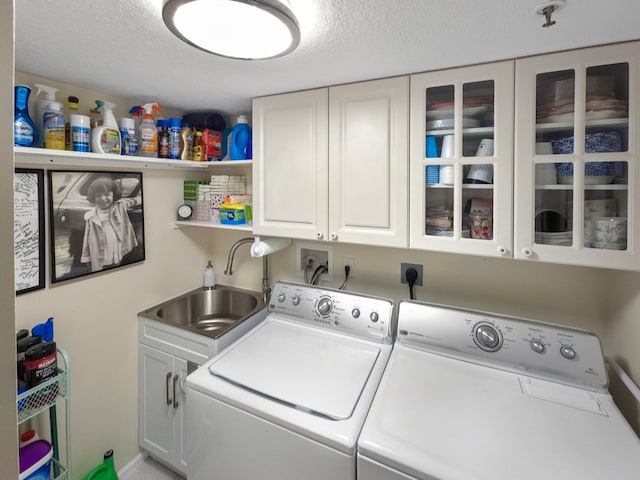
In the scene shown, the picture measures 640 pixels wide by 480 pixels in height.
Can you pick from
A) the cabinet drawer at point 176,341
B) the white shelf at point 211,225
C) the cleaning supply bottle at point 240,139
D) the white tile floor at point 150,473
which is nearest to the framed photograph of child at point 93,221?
the white shelf at point 211,225

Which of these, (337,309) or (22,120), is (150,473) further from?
(22,120)

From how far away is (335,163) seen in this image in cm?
149

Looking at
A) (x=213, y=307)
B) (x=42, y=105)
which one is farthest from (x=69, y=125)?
(x=213, y=307)

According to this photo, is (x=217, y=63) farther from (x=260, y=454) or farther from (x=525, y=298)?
(x=525, y=298)

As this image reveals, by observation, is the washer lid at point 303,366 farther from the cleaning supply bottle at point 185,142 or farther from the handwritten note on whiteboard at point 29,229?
the cleaning supply bottle at point 185,142

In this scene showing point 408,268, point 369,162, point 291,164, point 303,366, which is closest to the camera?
point 303,366

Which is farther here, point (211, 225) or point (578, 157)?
point (211, 225)

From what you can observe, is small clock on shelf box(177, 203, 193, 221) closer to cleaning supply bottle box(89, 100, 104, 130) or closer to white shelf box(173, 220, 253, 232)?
white shelf box(173, 220, 253, 232)

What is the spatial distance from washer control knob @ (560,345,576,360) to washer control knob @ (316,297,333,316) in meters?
0.96

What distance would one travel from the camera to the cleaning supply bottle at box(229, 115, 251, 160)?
188 centimetres

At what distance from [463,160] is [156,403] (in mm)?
2025

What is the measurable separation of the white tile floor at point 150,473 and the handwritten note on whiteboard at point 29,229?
49.0 inches

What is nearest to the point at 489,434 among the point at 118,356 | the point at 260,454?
the point at 260,454

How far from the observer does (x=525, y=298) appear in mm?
1500
